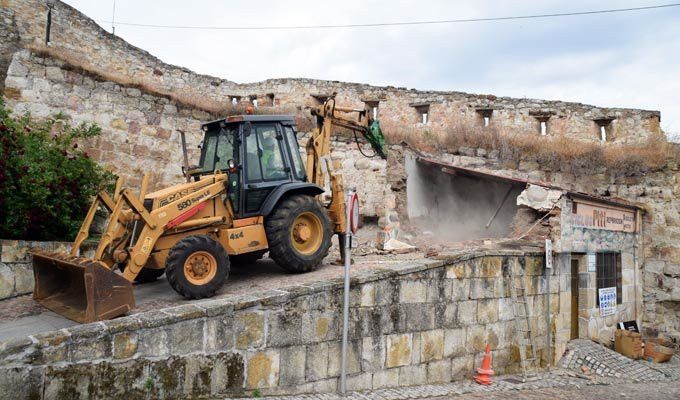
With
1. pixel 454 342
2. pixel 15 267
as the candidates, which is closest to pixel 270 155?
pixel 454 342

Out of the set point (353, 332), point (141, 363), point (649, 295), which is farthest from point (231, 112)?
point (649, 295)

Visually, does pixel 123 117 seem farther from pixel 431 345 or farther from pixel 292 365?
pixel 431 345

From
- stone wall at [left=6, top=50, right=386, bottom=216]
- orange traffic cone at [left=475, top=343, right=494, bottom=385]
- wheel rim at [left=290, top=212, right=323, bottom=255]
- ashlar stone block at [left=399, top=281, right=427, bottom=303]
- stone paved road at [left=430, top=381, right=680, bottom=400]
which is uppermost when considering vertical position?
stone wall at [left=6, top=50, right=386, bottom=216]

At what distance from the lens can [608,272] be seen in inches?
435

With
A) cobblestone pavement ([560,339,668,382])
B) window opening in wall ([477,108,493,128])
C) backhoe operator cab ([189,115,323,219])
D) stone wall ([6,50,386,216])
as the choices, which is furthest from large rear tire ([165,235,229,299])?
window opening in wall ([477,108,493,128])

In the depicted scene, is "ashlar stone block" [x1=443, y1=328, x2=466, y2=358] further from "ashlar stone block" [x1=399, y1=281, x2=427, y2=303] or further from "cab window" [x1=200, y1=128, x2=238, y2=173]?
"cab window" [x1=200, y1=128, x2=238, y2=173]

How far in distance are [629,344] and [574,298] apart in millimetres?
1505

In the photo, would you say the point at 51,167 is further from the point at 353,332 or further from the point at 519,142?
the point at 519,142

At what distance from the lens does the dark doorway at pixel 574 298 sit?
10117 mm

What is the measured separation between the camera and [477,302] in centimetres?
791

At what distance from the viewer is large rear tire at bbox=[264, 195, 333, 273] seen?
7.04m

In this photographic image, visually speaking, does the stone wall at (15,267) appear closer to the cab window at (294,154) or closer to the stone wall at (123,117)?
the stone wall at (123,117)

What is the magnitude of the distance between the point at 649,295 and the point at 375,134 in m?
8.19

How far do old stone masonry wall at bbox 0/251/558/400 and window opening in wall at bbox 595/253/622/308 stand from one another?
9.04 ft
